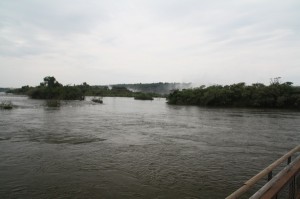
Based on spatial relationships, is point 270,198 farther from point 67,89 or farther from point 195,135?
point 67,89

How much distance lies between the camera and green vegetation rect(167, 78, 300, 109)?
69.4 meters

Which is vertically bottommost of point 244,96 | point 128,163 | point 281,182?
point 128,163

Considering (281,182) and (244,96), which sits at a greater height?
(244,96)

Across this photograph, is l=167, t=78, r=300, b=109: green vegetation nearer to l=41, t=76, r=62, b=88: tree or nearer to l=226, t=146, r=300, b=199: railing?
l=41, t=76, r=62, b=88: tree

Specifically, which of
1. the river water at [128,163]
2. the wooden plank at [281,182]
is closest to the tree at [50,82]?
the river water at [128,163]

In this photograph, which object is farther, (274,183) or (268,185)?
(274,183)

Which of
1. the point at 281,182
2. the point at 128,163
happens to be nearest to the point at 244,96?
the point at 128,163

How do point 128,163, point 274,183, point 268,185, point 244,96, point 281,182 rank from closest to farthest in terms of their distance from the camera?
1. point 268,185
2. point 274,183
3. point 281,182
4. point 128,163
5. point 244,96

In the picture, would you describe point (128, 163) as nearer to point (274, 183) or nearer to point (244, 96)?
point (274, 183)

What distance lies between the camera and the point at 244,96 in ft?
252

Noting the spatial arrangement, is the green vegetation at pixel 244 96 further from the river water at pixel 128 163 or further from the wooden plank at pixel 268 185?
the wooden plank at pixel 268 185

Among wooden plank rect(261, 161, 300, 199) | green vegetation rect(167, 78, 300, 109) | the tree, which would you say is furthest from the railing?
the tree

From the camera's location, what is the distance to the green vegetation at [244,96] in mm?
69375

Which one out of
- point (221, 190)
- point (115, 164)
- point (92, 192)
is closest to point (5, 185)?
point (92, 192)
